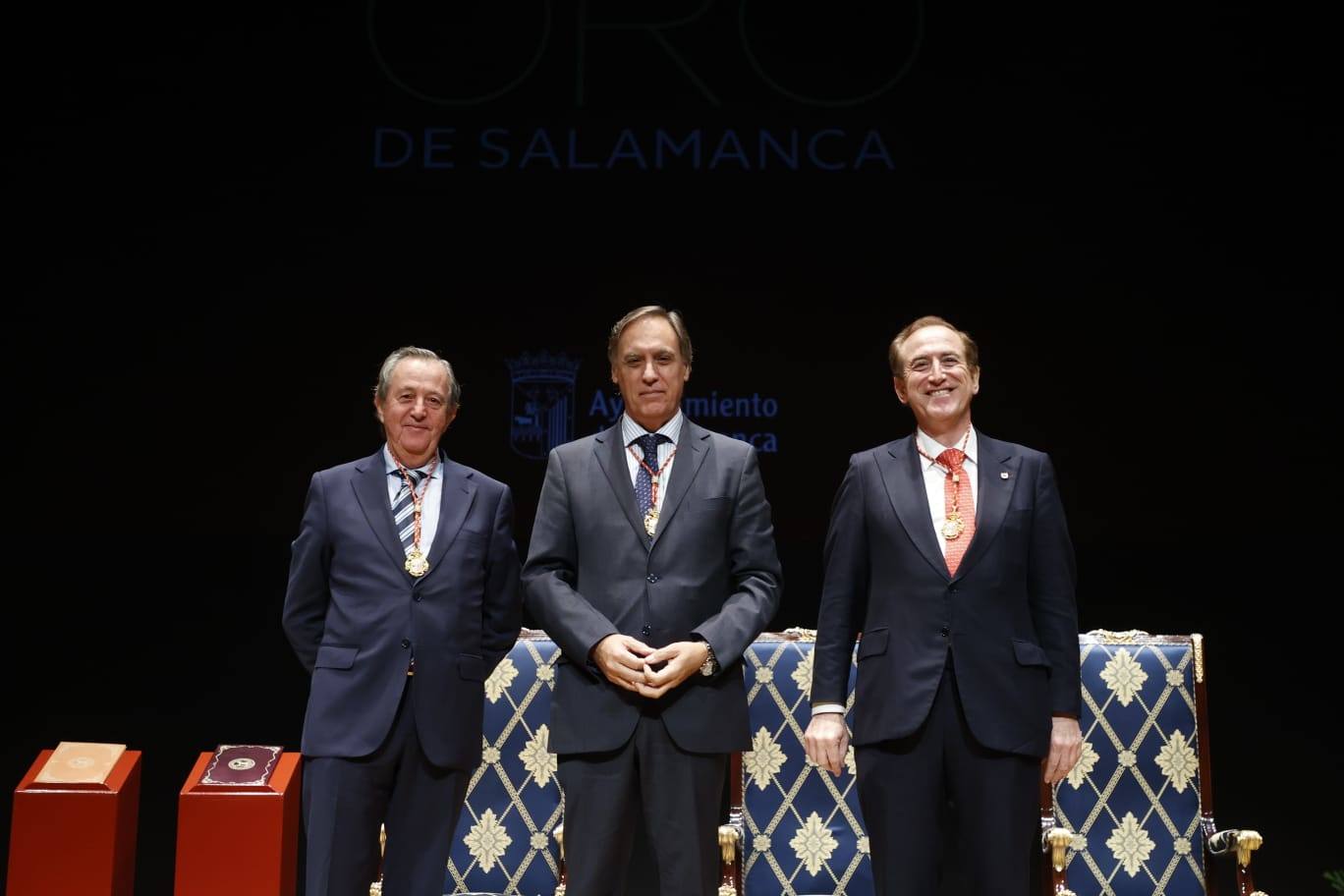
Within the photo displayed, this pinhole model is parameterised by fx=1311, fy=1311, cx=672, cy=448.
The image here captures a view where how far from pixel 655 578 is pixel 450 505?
54 cm

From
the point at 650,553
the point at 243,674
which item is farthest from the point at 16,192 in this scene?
the point at 650,553

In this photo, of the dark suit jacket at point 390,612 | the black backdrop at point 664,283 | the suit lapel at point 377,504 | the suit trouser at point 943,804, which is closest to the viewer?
the suit trouser at point 943,804

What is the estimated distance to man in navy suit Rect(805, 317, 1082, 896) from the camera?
8.33 feet

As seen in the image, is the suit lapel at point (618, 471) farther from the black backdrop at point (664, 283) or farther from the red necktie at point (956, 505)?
the black backdrop at point (664, 283)

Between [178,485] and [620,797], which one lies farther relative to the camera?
[178,485]

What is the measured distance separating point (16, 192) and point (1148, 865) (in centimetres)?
427

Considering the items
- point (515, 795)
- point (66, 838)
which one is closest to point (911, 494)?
point (515, 795)

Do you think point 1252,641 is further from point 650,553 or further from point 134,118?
point 134,118

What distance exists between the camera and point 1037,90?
179 inches

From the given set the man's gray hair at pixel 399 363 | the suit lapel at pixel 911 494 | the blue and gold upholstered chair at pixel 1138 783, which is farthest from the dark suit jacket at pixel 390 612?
the blue and gold upholstered chair at pixel 1138 783

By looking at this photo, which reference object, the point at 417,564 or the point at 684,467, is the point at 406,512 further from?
the point at 684,467

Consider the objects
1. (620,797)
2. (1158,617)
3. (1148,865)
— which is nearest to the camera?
(620,797)

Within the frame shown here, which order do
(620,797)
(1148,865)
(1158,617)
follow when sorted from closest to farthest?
(620,797) → (1148,865) → (1158,617)

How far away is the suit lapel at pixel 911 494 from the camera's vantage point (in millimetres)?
2643
